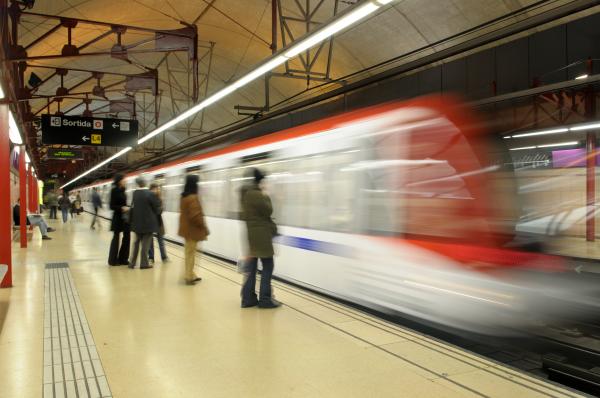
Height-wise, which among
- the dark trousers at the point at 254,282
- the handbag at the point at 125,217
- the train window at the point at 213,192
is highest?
the train window at the point at 213,192

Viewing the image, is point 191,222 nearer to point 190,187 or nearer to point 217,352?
point 190,187

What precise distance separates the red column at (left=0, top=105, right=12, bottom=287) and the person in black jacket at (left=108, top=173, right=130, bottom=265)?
2014 millimetres

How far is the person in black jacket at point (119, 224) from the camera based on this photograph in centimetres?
863

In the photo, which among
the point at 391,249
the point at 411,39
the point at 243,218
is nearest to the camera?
the point at 391,249

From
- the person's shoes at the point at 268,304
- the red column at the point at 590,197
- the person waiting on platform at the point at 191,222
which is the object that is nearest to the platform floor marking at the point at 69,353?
the person waiting on platform at the point at 191,222

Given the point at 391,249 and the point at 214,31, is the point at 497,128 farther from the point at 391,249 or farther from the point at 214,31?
the point at 214,31

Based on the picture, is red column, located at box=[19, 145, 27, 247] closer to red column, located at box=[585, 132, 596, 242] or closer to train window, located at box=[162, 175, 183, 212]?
train window, located at box=[162, 175, 183, 212]

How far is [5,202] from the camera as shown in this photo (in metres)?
6.71

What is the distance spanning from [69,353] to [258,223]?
225 centimetres

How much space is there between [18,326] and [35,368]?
136cm

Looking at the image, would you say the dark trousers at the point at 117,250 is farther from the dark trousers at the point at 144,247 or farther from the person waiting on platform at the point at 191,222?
the person waiting on platform at the point at 191,222

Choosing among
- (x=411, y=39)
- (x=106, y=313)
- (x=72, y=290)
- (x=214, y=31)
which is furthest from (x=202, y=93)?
(x=106, y=313)

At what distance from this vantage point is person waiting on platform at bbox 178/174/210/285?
267 inches

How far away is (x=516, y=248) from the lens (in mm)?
4254
